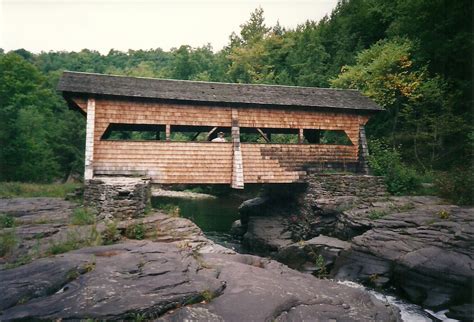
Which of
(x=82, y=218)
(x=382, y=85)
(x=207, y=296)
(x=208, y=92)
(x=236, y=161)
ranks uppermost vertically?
(x=382, y=85)

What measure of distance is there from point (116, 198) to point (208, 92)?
711 cm

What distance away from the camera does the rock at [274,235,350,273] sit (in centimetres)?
1249

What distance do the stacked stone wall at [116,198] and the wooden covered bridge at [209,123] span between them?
165 centimetres

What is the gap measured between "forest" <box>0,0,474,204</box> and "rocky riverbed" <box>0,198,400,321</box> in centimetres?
974

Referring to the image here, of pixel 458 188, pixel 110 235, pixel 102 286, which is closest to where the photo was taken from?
pixel 102 286

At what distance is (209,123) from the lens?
15898 mm

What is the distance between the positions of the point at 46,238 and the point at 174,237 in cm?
351

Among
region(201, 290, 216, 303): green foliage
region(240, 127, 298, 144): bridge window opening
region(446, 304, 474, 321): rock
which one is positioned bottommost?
region(446, 304, 474, 321): rock

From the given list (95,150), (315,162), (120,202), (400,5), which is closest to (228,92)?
(315,162)

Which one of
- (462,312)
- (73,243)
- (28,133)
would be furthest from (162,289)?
(28,133)

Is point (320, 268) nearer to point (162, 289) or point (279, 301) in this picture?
point (279, 301)

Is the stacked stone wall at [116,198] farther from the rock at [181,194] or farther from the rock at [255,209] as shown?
the rock at [181,194]

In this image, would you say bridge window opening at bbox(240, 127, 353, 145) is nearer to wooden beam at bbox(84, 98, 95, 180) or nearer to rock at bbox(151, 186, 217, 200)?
wooden beam at bbox(84, 98, 95, 180)

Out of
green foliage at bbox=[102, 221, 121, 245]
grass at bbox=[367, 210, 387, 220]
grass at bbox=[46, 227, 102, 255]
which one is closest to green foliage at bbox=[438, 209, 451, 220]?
grass at bbox=[367, 210, 387, 220]
